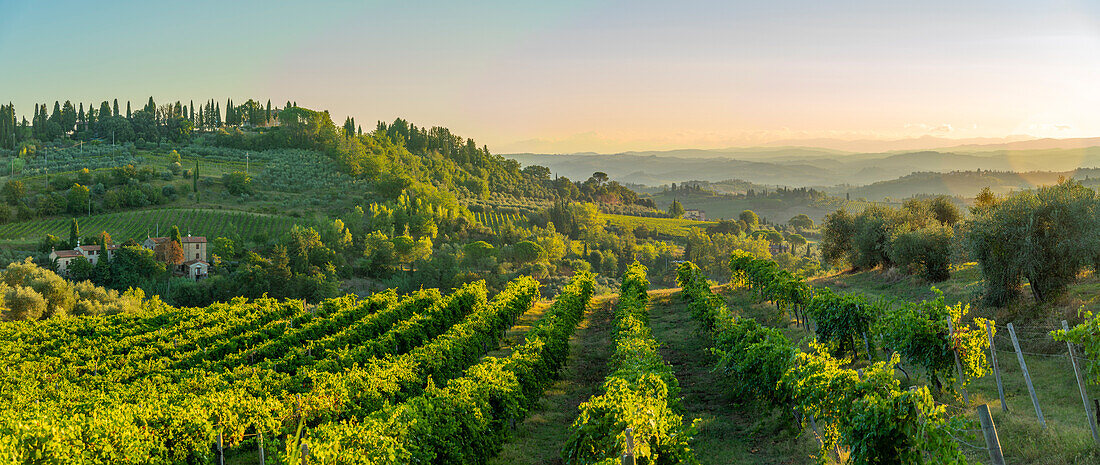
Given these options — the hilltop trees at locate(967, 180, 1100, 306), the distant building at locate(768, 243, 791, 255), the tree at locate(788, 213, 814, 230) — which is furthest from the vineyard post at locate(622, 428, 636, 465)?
the tree at locate(788, 213, 814, 230)

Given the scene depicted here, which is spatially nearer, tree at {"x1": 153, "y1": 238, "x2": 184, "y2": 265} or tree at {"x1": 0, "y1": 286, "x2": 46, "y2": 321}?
tree at {"x1": 0, "y1": 286, "x2": 46, "y2": 321}

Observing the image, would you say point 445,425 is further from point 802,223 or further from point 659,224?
point 802,223

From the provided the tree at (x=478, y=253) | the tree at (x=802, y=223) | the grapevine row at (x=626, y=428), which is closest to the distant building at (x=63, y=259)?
the tree at (x=478, y=253)

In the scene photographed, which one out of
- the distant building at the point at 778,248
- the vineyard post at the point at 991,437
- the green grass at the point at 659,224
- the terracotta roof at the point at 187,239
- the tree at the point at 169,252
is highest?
the vineyard post at the point at 991,437

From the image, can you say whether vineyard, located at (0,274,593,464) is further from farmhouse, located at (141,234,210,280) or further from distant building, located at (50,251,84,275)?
farmhouse, located at (141,234,210,280)

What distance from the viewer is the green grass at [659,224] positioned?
479ft

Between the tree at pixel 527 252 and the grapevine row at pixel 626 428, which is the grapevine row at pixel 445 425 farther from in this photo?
the tree at pixel 527 252

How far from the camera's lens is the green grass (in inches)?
5743

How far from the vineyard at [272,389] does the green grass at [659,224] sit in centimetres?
10909

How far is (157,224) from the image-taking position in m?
96.4

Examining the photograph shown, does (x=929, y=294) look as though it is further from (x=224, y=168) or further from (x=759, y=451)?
(x=224, y=168)

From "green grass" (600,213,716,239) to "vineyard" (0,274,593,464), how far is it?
358 feet

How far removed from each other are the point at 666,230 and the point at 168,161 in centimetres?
10684

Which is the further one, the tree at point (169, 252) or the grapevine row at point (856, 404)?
the tree at point (169, 252)
